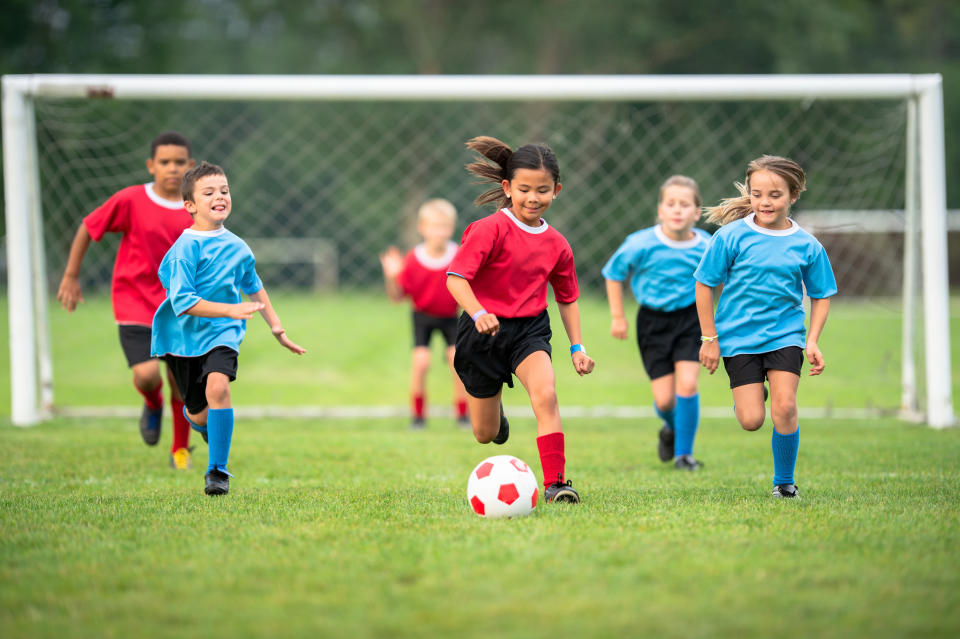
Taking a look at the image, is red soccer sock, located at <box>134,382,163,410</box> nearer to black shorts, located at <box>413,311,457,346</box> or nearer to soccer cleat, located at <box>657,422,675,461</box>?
black shorts, located at <box>413,311,457,346</box>

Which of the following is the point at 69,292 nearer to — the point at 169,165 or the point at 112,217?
the point at 112,217

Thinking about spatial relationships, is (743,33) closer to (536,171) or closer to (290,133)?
(290,133)

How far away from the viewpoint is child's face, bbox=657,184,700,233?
568cm

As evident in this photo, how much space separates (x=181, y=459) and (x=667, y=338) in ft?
9.71

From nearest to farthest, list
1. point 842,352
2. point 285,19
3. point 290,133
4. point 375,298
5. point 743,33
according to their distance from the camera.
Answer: point 842,352, point 290,133, point 375,298, point 743,33, point 285,19

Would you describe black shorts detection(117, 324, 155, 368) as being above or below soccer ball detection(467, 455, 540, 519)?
→ above

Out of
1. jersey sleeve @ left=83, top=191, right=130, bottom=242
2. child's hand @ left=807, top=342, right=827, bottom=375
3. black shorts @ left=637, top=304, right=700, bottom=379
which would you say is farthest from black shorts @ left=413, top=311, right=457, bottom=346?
child's hand @ left=807, top=342, right=827, bottom=375

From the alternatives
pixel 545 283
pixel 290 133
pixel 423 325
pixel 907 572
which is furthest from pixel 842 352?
pixel 290 133

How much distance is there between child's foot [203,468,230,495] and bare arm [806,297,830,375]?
2780mm

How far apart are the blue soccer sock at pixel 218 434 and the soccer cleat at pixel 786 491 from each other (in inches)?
102

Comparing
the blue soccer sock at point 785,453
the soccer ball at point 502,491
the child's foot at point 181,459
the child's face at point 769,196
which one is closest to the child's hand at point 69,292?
the child's foot at point 181,459

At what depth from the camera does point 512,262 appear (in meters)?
4.45

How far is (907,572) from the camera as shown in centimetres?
308

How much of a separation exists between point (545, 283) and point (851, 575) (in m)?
2.01
